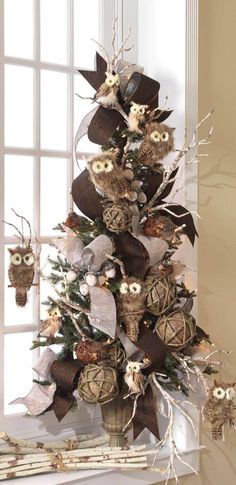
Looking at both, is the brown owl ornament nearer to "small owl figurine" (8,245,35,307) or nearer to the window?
"small owl figurine" (8,245,35,307)

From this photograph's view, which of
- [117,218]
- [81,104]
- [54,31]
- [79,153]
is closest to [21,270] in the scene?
[117,218]

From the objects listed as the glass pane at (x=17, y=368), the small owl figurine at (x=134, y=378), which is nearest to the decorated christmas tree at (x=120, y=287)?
the small owl figurine at (x=134, y=378)

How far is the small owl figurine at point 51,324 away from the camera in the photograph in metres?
1.93

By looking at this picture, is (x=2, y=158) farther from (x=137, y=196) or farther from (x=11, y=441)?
(x=11, y=441)

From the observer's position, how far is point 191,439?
7.47ft

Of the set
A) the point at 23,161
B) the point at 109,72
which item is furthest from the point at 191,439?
the point at 109,72

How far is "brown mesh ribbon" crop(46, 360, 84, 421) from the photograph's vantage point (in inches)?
75.7

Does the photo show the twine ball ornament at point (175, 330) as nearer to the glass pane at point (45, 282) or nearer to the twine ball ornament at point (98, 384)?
the twine ball ornament at point (98, 384)

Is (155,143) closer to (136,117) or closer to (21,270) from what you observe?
(136,117)

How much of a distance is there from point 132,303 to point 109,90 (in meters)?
0.60

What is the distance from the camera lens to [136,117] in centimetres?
192

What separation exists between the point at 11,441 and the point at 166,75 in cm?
126

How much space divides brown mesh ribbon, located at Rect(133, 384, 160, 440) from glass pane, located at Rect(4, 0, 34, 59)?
43.8 inches

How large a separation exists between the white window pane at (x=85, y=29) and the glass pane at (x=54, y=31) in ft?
0.17
